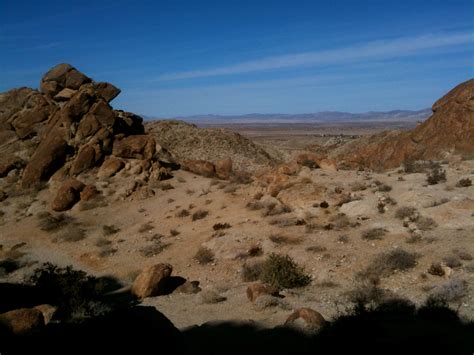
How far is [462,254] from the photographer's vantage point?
12227 millimetres

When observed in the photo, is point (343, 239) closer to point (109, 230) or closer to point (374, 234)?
point (374, 234)

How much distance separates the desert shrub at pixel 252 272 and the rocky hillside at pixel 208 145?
29.0m

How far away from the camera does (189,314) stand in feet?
37.4

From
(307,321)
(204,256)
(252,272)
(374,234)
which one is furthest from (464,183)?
(307,321)

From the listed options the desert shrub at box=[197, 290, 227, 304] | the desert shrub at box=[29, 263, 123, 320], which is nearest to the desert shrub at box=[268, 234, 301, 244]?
the desert shrub at box=[197, 290, 227, 304]

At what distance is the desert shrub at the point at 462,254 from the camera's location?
12.0 meters

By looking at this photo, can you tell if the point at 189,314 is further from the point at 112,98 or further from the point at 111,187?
the point at 112,98

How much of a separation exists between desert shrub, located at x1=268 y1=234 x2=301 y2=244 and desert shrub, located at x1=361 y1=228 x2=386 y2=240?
2.45m

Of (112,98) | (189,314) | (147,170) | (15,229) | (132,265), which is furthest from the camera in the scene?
(112,98)

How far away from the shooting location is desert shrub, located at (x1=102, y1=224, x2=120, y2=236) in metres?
20.7

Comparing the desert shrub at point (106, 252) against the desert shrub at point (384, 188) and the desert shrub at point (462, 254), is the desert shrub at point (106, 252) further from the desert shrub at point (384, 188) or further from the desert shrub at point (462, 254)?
the desert shrub at point (462, 254)

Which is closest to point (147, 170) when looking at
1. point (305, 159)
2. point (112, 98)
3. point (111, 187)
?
point (111, 187)

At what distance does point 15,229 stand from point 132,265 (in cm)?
924

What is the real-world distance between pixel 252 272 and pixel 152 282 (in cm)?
335
